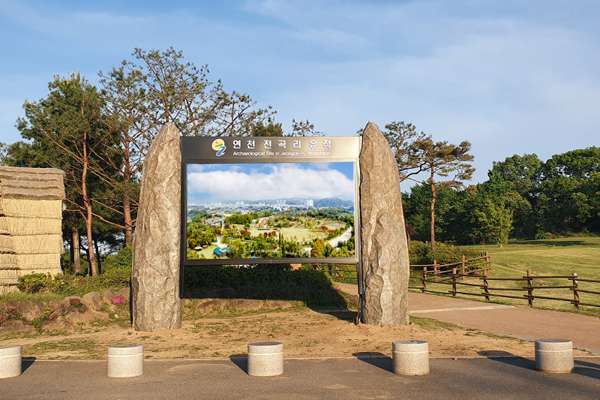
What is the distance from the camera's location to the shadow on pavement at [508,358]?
873 cm

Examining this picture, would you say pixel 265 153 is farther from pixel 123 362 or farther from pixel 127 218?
pixel 127 218

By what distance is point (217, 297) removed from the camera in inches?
663

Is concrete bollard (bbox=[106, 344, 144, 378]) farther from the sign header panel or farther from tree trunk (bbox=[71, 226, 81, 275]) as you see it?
tree trunk (bbox=[71, 226, 81, 275])

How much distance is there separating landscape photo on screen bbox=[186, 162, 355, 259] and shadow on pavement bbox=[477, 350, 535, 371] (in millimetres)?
4858

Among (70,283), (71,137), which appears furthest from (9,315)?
(71,137)

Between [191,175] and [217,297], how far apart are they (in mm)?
4744

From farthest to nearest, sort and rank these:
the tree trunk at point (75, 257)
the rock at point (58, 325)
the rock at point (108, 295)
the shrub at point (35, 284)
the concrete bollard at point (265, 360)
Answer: the tree trunk at point (75, 257) < the shrub at point (35, 284) < the rock at point (108, 295) < the rock at point (58, 325) < the concrete bollard at point (265, 360)

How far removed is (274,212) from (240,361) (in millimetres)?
5584

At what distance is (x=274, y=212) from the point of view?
14.4 m

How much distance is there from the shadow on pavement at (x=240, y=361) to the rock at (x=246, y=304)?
6505mm

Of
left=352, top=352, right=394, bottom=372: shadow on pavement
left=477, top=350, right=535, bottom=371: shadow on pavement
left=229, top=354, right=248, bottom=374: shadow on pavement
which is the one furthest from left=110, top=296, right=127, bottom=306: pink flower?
left=477, top=350, right=535, bottom=371: shadow on pavement

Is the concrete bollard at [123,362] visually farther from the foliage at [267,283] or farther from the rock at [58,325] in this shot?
the foliage at [267,283]

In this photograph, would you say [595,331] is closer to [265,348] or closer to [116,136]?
[265,348]

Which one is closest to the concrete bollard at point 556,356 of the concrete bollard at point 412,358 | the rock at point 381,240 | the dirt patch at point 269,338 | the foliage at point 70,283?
the dirt patch at point 269,338
